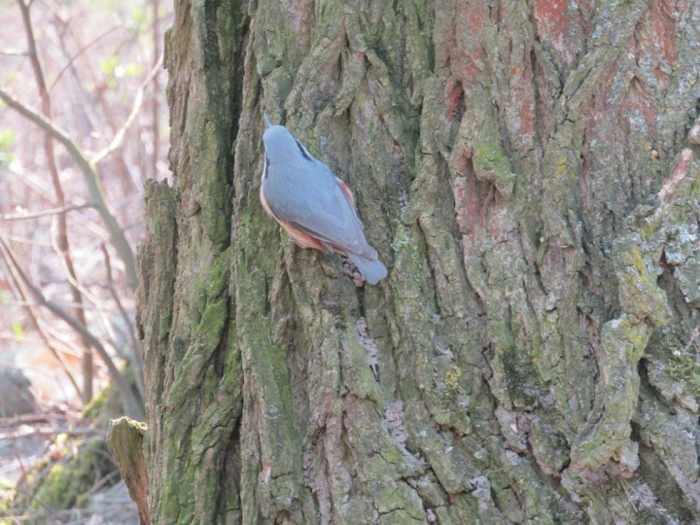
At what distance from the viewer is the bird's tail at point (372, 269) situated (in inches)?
77.5

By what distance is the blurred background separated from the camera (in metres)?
4.38

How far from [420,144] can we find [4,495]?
345cm

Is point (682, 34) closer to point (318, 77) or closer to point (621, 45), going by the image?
point (621, 45)

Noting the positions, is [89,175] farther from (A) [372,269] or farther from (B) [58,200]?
(A) [372,269]

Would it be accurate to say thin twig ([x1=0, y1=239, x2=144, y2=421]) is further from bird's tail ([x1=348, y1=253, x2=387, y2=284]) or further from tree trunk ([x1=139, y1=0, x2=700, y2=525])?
bird's tail ([x1=348, y1=253, x2=387, y2=284])

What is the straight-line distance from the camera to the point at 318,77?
214cm

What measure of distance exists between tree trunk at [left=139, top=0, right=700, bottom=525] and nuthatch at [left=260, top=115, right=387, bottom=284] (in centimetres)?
4

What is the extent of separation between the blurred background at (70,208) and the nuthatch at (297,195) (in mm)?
2191

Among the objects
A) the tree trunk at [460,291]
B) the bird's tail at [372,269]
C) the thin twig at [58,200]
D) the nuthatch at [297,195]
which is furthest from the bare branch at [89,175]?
the bird's tail at [372,269]

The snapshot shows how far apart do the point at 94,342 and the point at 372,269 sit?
287 cm

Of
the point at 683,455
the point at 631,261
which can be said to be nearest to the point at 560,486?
the point at 683,455

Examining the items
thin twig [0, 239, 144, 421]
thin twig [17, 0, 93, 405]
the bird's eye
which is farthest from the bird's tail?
thin twig [17, 0, 93, 405]

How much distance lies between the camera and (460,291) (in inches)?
76.7

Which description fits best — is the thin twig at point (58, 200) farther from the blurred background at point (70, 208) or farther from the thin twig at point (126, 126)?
the thin twig at point (126, 126)
